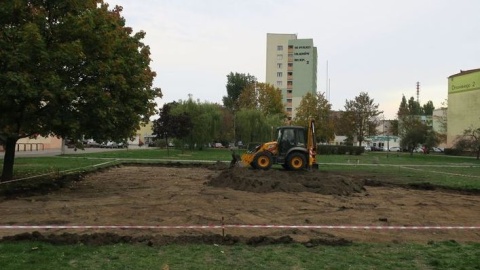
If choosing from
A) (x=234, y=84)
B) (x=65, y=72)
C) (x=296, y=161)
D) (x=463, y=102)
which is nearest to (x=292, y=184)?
(x=296, y=161)

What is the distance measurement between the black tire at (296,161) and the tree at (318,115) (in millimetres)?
48284

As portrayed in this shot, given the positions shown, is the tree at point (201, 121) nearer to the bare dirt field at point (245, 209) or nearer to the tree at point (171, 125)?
the tree at point (171, 125)

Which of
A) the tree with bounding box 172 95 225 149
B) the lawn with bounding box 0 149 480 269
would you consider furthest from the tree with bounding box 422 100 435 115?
the lawn with bounding box 0 149 480 269

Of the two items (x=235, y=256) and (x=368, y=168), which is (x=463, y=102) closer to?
(x=368, y=168)

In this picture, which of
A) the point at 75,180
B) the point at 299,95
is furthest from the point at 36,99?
the point at 299,95

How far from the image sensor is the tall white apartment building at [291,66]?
5463 inches

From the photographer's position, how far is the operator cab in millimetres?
24453

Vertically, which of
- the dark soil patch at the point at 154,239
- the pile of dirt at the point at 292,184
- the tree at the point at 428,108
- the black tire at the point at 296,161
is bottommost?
the dark soil patch at the point at 154,239

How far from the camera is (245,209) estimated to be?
12.2 meters

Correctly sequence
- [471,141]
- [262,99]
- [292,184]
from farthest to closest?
[262,99]
[471,141]
[292,184]

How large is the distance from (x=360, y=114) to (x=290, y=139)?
51177 millimetres

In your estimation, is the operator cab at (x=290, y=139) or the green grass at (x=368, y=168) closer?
the green grass at (x=368, y=168)

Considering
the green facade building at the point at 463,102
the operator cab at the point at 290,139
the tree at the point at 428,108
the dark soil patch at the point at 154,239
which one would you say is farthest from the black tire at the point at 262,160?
the tree at the point at 428,108

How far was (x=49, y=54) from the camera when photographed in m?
13.9
